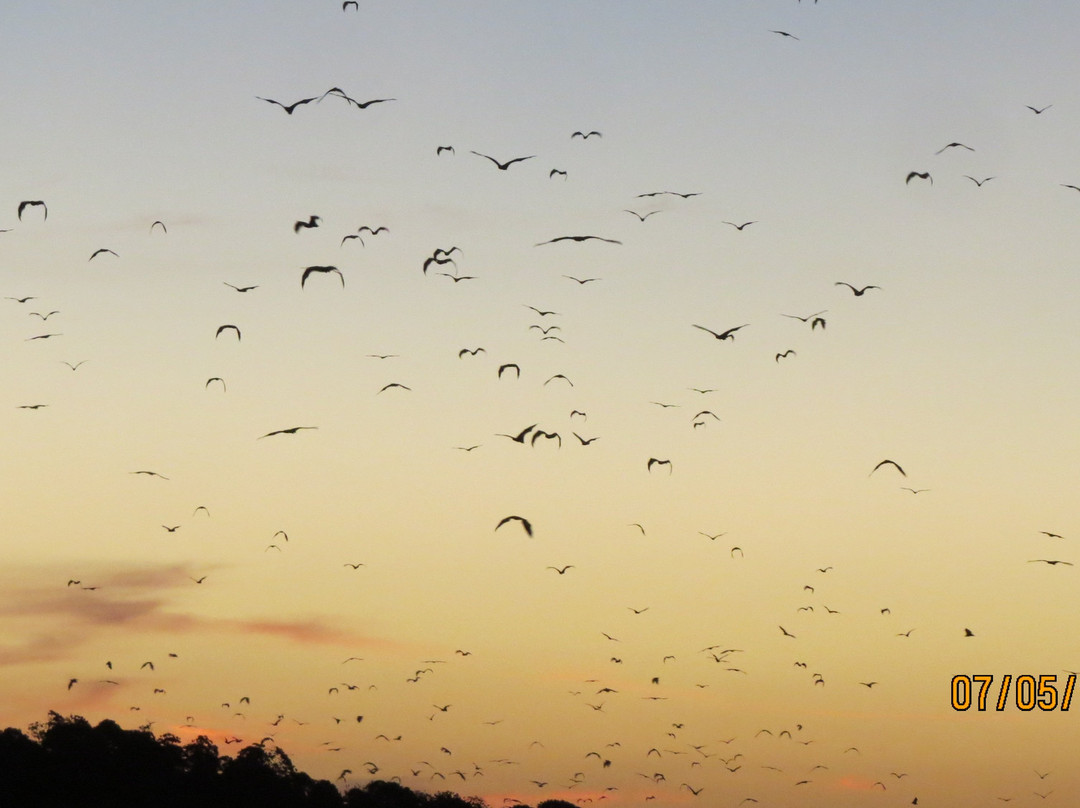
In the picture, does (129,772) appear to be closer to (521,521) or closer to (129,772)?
(129,772)

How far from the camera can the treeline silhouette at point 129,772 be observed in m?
109

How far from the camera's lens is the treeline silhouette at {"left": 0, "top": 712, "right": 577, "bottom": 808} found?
109438mm

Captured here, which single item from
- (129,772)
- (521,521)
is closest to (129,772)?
(129,772)

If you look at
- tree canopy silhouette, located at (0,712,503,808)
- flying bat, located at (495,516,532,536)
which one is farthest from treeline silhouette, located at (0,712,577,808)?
flying bat, located at (495,516,532,536)

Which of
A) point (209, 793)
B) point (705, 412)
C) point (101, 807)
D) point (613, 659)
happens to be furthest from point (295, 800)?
point (705, 412)

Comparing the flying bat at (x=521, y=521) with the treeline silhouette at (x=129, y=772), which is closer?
the flying bat at (x=521, y=521)

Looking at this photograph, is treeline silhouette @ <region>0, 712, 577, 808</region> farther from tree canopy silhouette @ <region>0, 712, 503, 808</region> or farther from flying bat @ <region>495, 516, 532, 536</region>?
flying bat @ <region>495, 516, 532, 536</region>

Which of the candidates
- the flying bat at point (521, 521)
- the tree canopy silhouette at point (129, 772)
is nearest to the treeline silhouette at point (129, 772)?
the tree canopy silhouette at point (129, 772)

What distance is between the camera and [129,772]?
11438 cm

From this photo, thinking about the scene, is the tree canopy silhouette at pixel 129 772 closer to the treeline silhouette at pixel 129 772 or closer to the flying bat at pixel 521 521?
the treeline silhouette at pixel 129 772

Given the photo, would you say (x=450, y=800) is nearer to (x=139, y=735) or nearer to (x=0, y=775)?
(x=139, y=735)

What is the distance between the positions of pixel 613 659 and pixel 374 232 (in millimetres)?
48305

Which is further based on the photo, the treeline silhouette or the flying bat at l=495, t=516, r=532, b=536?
the treeline silhouette

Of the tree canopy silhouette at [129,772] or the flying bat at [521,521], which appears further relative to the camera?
the tree canopy silhouette at [129,772]
